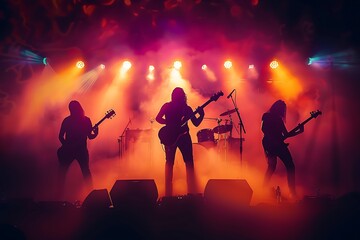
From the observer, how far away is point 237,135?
39.6 ft

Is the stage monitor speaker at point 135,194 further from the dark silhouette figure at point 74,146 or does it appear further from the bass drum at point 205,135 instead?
the bass drum at point 205,135

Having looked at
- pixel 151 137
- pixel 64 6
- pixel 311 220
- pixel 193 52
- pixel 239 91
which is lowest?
pixel 311 220

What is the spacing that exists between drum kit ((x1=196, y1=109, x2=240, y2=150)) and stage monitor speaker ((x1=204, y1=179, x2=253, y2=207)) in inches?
178

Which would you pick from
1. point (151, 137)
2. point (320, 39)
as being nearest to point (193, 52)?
point (151, 137)

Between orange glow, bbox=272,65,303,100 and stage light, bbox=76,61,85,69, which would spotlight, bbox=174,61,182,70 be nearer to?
stage light, bbox=76,61,85,69

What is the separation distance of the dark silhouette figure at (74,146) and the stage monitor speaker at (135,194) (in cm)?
273

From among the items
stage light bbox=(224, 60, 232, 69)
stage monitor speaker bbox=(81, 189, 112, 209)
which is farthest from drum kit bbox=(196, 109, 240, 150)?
stage monitor speaker bbox=(81, 189, 112, 209)

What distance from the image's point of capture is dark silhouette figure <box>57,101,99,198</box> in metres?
7.72

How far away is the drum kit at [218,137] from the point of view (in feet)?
32.6

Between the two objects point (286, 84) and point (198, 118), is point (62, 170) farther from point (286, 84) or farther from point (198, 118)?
point (286, 84)

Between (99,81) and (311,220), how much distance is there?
344 inches

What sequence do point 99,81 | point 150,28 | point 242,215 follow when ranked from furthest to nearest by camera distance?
point 99,81 → point 150,28 → point 242,215

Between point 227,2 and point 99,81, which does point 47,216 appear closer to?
point 227,2

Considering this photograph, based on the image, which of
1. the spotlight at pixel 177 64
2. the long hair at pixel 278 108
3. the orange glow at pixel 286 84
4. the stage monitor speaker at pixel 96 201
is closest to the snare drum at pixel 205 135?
the long hair at pixel 278 108
